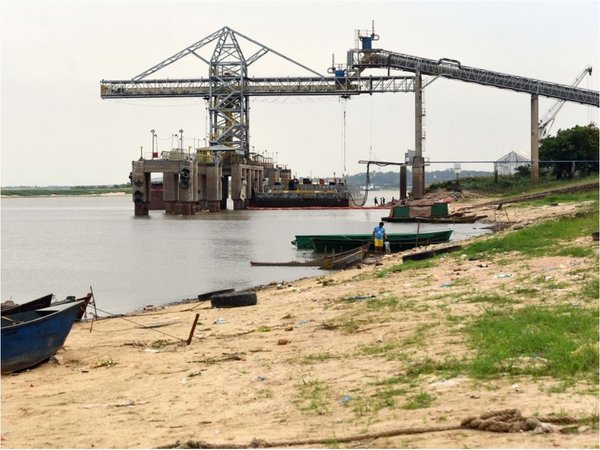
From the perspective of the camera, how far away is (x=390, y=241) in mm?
35781

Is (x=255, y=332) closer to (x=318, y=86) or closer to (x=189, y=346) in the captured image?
(x=189, y=346)

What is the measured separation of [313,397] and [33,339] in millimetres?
6690

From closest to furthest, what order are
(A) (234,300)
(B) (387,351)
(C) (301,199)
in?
(B) (387,351) < (A) (234,300) < (C) (301,199)

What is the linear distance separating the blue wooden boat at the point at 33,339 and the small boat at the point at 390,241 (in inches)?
817

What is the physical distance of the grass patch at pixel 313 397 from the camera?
9648 millimetres

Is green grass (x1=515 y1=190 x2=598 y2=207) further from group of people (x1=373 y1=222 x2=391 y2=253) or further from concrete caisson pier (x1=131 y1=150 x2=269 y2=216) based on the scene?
concrete caisson pier (x1=131 y1=150 x2=269 y2=216)

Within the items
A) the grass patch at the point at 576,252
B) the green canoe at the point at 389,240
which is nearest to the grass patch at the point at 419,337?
the grass patch at the point at 576,252

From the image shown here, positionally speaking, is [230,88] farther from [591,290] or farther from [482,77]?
[591,290]

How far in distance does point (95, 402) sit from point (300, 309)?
23.9 feet

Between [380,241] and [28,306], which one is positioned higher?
[380,241]

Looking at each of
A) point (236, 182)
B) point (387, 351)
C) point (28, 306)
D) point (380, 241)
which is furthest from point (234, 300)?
point (236, 182)

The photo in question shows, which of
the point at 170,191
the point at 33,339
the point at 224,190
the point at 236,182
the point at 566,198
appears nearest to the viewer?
the point at 33,339

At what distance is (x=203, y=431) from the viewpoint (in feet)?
31.3

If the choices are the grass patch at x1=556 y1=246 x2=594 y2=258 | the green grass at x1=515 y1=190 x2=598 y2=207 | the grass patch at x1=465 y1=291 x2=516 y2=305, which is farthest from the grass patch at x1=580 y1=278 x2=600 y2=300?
the green grass at x1=515 y1=190 x2=598 y2=207
